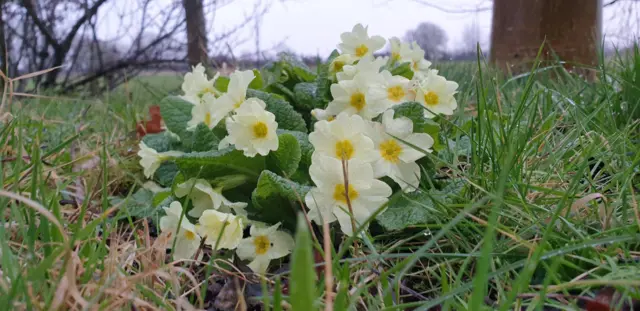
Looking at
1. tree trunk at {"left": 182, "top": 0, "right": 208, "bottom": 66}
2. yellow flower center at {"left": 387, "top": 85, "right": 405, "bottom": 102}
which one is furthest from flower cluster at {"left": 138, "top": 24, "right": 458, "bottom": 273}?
tree trunk at {"left": 182, "top": 0, "right": 208, "bottom": 66}

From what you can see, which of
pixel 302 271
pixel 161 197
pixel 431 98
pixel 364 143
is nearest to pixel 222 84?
pixel 161 197

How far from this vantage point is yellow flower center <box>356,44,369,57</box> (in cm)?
164

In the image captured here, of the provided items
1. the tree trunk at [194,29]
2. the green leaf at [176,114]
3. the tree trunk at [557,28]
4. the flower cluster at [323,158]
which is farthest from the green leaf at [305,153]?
the tree trunk at [194,29]

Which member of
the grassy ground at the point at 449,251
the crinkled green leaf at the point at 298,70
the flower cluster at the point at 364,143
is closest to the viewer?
the grassy ground at the point at 449,251

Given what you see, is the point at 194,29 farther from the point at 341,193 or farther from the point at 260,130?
the point at 341,193

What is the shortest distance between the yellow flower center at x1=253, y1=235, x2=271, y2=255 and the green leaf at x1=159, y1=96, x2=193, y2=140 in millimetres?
696

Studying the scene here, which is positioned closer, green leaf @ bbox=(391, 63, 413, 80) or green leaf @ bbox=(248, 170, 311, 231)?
green leaf @ bbox=(248, 170, 311, 231)

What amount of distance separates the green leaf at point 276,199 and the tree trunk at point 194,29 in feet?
15.1

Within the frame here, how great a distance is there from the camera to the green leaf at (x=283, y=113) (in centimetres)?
145

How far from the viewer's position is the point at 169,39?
5.71m

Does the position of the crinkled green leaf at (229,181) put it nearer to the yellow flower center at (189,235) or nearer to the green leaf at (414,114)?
the yellow flower center at (189,235)

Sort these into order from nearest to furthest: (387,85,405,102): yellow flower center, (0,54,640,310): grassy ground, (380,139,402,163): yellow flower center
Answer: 1. (0,54,640,310): grassy ground
2. (380,139,402,163): yellow flower center
3. (387,85,405,102): yellow flower center

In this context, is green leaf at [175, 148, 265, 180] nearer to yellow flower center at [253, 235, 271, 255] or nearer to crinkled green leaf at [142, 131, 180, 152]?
yellow flower center at [253, 235, 271, 255]

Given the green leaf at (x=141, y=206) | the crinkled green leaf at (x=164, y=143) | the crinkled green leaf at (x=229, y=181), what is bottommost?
the green leaf at (x=141, y=206)
